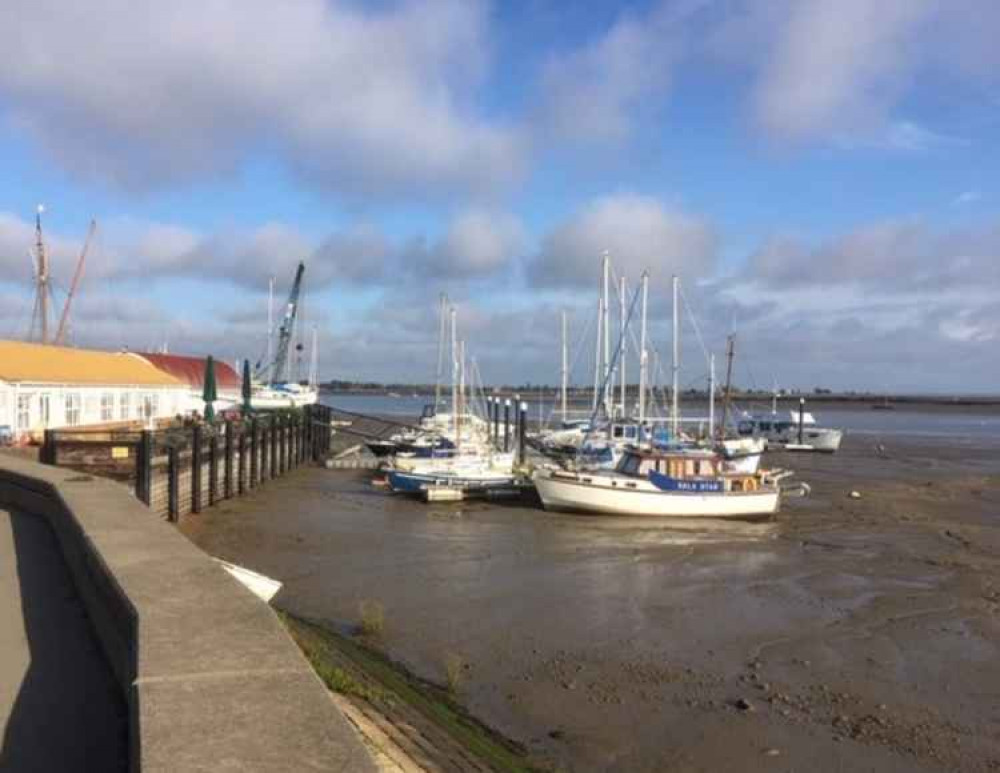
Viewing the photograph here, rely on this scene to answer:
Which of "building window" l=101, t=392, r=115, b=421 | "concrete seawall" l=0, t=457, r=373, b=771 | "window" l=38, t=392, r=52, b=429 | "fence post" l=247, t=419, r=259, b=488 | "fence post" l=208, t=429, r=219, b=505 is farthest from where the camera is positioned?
"building window" l=101, t=392, r=115, b=421

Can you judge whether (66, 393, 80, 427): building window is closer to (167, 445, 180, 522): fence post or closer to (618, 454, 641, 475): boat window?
(167, 445, 180, 522): fence post

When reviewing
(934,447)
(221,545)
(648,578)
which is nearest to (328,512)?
(221,545)

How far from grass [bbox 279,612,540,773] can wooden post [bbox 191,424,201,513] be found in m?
15.3

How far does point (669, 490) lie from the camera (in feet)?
106

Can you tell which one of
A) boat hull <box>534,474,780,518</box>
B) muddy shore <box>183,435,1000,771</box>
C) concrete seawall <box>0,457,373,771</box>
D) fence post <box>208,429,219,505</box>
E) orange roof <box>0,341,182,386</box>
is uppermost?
orange roof <box>0,341,182,386</box>

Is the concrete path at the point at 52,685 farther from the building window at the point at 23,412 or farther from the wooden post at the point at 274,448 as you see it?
the wooden post at the point at 274,448

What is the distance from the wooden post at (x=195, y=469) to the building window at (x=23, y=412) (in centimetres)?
814

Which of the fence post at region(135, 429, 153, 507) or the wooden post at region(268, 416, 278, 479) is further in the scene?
the wooden post at region(268, 416, 278, 479)

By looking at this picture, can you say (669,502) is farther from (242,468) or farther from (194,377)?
(194,377)

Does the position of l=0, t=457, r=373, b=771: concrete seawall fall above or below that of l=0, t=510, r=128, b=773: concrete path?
above

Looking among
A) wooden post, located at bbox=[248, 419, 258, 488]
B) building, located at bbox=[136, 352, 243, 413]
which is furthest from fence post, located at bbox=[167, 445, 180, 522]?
building, located at bbox=[136, 352, 243, 413]

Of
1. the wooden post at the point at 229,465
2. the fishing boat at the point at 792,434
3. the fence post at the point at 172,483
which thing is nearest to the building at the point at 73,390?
the wooden post at the point at 229,465

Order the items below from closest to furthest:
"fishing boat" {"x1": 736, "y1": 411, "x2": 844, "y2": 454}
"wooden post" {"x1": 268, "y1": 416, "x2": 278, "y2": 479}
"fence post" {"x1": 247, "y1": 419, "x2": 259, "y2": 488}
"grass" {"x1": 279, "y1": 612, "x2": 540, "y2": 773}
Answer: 1. "grass" {"x1": 279, "y1": 612, "x2": 540, "y2": 773}
2. "fence post" {"x1": 247, "y1": 419, "x2": 259, "y2": 488}
3. "wooden post" {"x1": 268, "y1": 416, "x2": 278, "y2": 479}
4. "fishing boat" {"x1": 736, "y1": 411, "x2": 844, "y2": 454}

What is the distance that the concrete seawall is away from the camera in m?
4.14
